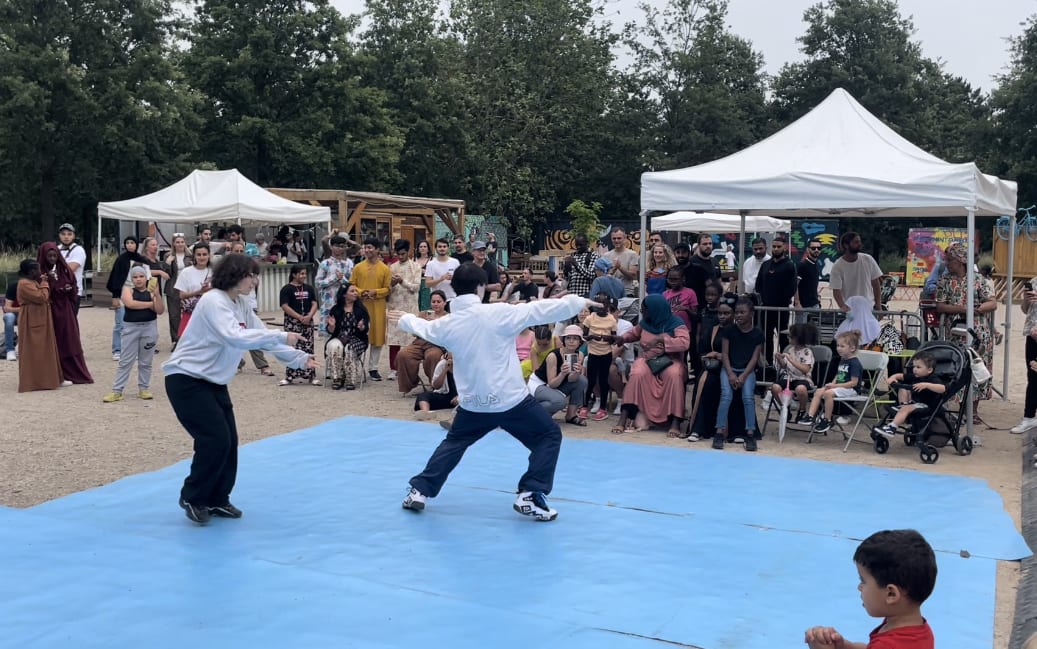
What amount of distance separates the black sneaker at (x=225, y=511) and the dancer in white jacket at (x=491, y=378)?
1.28m

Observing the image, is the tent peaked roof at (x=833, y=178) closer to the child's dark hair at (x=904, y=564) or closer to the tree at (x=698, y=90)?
the child's dark hair at (x=904, y=564)

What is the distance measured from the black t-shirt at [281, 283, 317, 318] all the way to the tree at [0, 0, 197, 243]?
16764 mm

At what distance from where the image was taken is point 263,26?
30.9 m

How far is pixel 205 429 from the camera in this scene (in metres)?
5.86

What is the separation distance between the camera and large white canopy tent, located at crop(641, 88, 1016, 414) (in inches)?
333

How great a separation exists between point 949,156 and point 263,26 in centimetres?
2824

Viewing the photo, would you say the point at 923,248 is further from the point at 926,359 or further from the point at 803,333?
the point at 926,359

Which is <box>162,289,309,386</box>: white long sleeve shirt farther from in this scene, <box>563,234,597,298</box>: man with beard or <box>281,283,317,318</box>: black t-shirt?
<box>563,234,597,298</box>: man with beard

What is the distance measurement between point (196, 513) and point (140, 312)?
15.5 feet

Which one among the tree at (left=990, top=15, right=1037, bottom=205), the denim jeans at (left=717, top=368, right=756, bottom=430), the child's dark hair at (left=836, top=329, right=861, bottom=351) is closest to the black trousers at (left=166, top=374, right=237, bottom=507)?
the denim jeans at (left=717, top=368, right=756, bottom=430)

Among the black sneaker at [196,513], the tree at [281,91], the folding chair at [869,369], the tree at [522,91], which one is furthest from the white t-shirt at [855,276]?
the tree at [522,91]

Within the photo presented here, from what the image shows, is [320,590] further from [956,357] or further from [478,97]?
[478,97]

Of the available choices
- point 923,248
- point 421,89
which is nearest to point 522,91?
point 421,89

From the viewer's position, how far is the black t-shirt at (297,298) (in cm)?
1172
